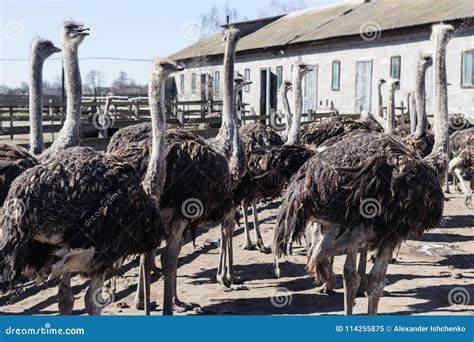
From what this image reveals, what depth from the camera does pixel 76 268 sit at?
4.08 metres

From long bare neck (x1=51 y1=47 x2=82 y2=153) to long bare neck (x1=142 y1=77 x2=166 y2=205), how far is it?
68 cm

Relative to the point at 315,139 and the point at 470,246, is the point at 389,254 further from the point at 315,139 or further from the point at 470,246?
the point at 315,139

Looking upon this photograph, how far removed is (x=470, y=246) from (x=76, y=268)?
203 inches

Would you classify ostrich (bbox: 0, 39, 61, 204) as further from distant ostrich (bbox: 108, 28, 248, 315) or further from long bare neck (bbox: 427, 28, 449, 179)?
long bare neck (bbox: 427, 28, 449, 179)

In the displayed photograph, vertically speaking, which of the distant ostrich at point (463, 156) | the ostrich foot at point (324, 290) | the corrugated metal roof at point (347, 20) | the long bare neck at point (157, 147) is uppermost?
the corrugated metal roof at point (347, 20)

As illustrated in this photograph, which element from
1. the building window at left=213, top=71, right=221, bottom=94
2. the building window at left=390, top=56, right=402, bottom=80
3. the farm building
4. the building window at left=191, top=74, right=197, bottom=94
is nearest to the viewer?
the farm building

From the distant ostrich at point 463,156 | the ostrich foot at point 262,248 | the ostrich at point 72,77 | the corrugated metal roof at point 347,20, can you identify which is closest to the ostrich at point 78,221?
the ostrich at point 72,77

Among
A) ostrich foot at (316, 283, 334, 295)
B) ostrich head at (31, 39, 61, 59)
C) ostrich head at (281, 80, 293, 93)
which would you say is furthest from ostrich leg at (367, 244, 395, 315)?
ostrich head at (281, 80, 293, 93)

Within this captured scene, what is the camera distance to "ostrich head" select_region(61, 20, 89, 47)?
18.3 ft

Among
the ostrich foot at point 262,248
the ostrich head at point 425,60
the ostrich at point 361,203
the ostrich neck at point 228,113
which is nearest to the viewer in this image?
the ostrich at point 361,203

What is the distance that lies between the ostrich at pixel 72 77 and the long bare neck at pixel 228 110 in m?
1.39

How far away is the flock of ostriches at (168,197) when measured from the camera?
3928 millimetres

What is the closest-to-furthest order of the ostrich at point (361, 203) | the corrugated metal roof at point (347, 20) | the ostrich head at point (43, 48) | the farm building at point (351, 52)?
the ostrich at point (361, 203), the ostrich head at point (43, 48), the farm building at point (351, 52), the corrugated metal roof at point (347, 20)

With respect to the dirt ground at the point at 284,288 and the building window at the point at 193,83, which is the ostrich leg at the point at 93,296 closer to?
the dirt ground at the point at 284,288
